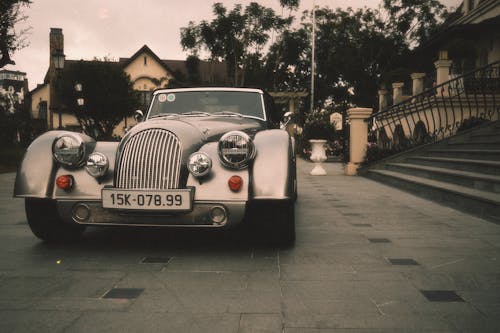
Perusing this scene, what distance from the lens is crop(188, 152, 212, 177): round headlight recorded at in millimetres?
3797

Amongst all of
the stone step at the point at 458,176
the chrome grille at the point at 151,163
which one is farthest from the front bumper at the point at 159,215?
the stone step at the point at 458,176

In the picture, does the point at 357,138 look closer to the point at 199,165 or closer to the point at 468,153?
the point at 468,153

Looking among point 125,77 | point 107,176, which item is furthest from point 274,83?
point 107,176

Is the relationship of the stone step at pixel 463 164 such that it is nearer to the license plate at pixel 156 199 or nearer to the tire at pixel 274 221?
the tire at pixel 274 221

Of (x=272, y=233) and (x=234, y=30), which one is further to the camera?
(x=234, y=30)

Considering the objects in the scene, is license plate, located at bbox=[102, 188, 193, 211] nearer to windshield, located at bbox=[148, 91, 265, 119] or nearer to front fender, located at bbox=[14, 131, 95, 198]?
front fender, located at bbox=[14, 131, 95, 198]

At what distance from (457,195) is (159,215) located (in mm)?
4940

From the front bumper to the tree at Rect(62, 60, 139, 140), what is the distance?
40.8m

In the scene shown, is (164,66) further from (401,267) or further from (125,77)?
(401,267)

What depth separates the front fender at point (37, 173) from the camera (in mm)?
3953

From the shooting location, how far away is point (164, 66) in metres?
51.2

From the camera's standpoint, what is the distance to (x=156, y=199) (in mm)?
3707

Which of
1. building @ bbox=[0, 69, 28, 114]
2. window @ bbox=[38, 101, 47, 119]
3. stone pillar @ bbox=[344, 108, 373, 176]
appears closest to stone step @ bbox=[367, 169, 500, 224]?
stone pillar @ bbox=[344, 108, 373, 176]

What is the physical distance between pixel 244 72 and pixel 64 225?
115ft
